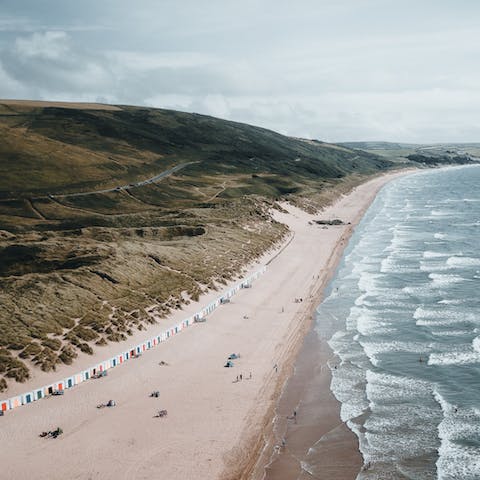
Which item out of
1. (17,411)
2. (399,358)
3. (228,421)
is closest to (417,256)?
(399,358)

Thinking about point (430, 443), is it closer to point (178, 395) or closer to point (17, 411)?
point (178, 395)

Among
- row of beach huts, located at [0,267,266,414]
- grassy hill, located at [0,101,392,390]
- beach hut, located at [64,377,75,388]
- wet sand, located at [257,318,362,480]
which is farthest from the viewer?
grassy hill, located at [0,101,392,390]

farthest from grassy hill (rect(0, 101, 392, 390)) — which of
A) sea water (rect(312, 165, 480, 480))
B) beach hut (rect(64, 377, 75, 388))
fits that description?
sea water (rect(312, 165, 480, 480))

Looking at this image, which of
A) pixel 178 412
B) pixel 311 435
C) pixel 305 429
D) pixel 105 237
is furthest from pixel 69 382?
pixel 105 237

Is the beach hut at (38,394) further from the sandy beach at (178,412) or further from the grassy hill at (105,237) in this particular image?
the grassy hill at (105,237)

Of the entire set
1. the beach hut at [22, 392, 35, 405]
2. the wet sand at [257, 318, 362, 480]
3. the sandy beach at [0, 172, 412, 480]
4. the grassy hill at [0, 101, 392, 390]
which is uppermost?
the grassy hill at [0, 101, 392, 390]

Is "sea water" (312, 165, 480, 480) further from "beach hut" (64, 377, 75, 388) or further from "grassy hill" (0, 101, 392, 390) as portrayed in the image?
"beach hut" (64, 377, 75, 388)

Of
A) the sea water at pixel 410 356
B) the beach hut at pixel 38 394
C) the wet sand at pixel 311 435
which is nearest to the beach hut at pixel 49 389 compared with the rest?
the beach hut at pixel 38 394
